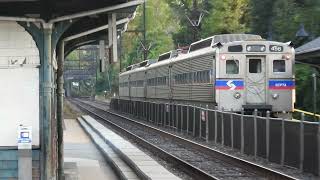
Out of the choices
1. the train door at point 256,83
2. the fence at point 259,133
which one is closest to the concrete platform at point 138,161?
the fence at point 259,133

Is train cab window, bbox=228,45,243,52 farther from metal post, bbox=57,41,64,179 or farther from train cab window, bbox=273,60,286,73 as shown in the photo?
metal post, bbox=57,41,64,179

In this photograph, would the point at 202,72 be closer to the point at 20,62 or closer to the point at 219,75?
the point at 219,75

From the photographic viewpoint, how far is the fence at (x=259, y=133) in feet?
44.6

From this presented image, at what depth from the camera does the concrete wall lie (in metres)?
9.36

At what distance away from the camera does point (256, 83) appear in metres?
23.1

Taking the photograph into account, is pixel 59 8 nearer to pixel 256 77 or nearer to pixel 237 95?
pixel 237 95

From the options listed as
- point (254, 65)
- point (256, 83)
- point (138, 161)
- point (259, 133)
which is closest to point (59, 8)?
point (138, 161)

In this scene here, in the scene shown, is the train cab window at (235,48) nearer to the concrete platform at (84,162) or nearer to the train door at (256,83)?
the train door at (256,83)

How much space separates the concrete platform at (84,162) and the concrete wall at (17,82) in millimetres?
3345

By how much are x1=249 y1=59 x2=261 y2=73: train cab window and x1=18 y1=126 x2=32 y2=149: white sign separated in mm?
14929

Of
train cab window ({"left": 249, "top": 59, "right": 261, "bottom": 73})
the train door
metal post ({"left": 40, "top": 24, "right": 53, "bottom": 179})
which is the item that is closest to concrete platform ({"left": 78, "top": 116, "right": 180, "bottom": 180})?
metal post ({"left": 40, "top": 24, "right": 53, "bottom": 179})

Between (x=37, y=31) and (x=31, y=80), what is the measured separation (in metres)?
0.72

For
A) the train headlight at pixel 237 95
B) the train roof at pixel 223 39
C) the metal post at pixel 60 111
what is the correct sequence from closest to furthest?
the metal post at pixel 60 111, the train headlight at pixel 237 95, the train roof at pixel 223 39

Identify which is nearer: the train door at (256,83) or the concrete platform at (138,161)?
the concrete platform at (138,161)
